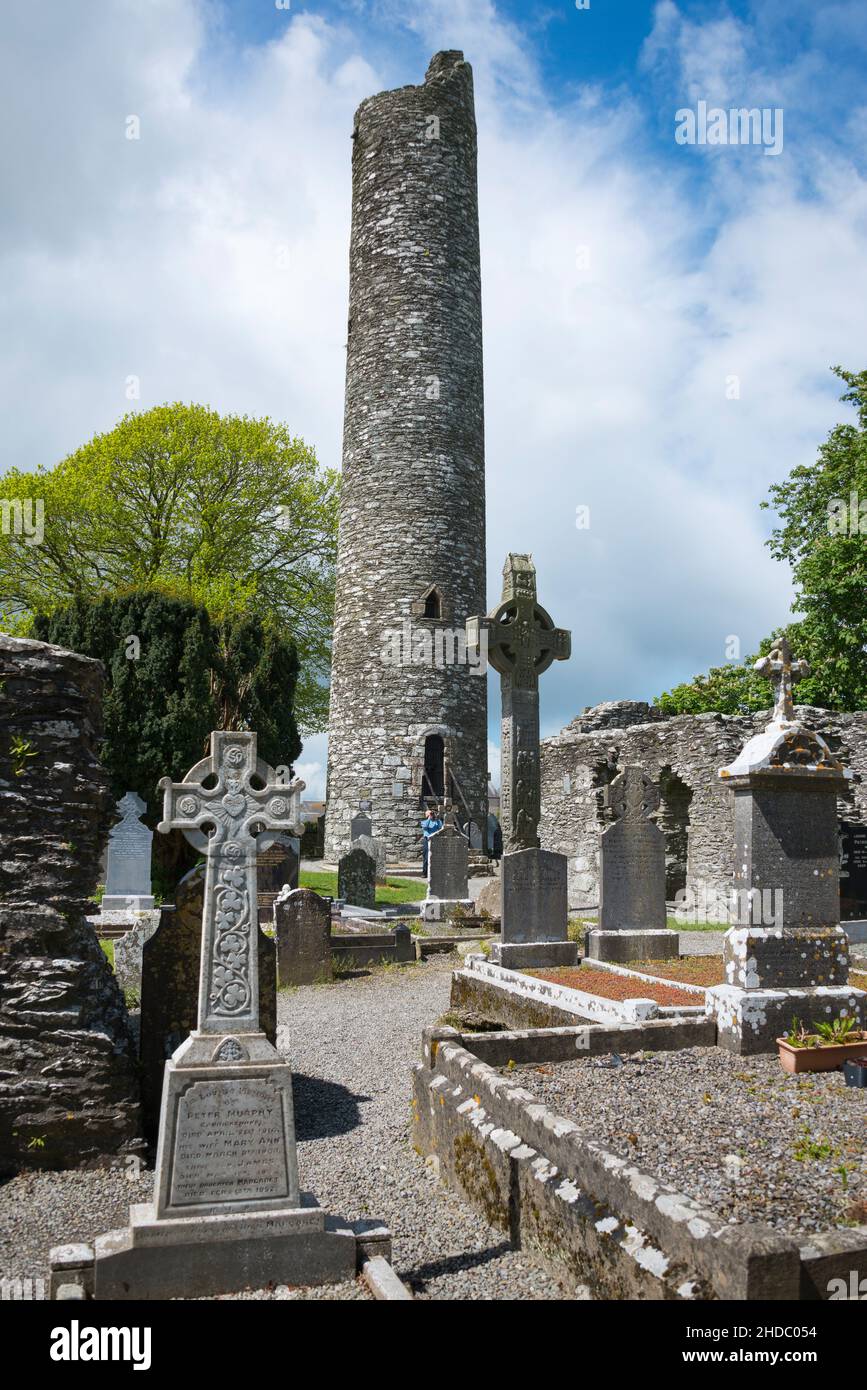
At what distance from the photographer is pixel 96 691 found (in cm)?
572

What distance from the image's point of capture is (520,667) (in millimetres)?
10922

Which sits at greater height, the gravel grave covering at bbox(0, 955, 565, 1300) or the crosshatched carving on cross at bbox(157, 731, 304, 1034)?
the crosshatched carving on cross at bbox(157, 731, 304, 1034)

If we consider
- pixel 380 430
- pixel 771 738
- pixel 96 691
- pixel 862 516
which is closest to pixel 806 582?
pixel 862 516

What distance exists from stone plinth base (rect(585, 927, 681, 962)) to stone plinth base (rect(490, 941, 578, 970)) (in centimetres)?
42

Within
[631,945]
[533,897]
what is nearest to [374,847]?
[631,945]

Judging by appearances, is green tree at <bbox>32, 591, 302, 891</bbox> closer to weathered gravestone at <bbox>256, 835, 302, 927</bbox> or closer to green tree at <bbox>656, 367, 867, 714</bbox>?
weathered gravestone at <bbox>256, 835, 302, 927</bbox>

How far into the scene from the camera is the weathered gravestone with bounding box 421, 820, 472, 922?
14273mm

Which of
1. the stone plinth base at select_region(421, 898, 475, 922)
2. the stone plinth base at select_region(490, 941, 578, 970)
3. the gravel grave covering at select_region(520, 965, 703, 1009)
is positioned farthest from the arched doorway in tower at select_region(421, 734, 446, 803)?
the gravel grave covering at select_region(520, 965, 703, 1009)

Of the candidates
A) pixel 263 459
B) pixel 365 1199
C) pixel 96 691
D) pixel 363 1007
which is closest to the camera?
pixel 365 1199

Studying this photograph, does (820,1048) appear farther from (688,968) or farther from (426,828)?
(426,828)

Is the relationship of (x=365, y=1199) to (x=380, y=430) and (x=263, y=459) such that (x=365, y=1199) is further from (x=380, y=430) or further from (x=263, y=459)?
(x=263, y=459)

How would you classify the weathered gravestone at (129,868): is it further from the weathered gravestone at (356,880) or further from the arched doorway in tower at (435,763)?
the arched doorway in tower at (435,763)

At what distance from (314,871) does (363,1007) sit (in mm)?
12653

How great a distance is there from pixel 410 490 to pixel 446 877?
10.1 m
